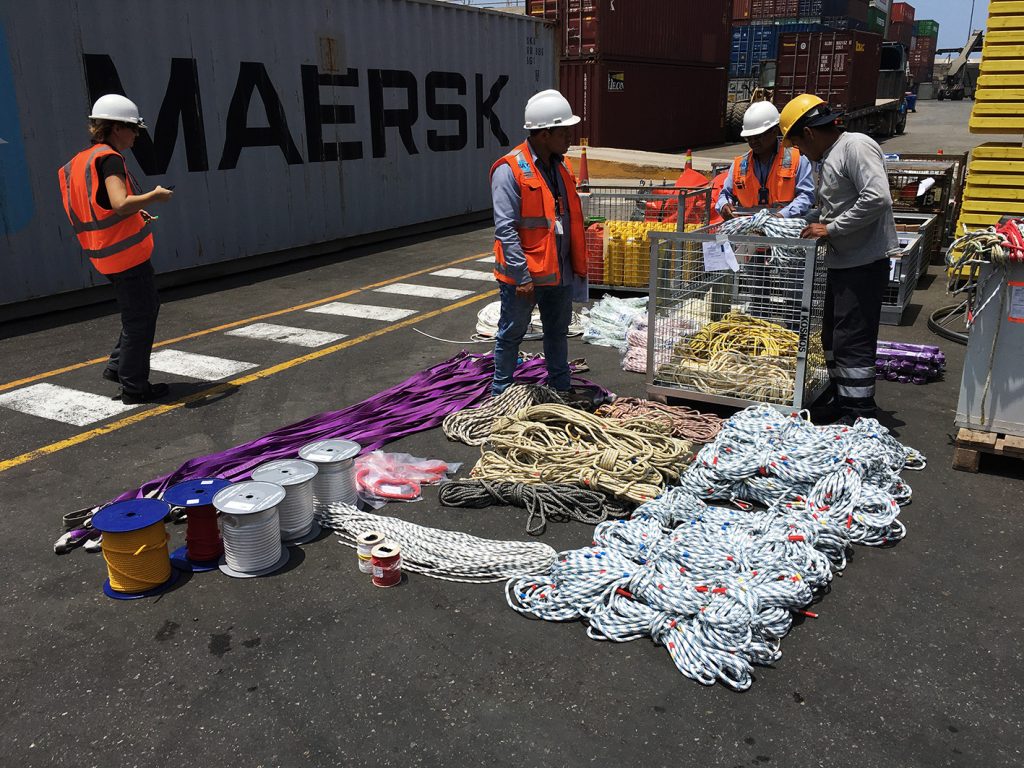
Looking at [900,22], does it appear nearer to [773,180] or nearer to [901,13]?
[901,13]

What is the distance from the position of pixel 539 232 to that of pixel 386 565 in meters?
2.76

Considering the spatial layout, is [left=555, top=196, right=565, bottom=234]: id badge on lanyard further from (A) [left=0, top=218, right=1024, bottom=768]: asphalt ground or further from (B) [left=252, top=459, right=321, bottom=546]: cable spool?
(B) [left=252, top=459, right=321, bottom=546]: cable spool

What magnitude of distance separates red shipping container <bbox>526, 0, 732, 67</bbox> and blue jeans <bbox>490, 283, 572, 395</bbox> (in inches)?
664

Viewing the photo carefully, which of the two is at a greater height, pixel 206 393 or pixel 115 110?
pixel 115 110

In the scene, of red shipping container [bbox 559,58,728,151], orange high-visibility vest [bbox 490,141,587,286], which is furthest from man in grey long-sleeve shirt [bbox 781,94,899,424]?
red shipping container [bbox 559,58,728,151]

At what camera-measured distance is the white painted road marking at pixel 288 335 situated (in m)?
8.34

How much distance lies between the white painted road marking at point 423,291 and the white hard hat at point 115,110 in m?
4.72

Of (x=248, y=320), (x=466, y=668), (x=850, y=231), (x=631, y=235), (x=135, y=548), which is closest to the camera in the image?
(x=466, y=668)

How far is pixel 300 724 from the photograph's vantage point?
123 inches

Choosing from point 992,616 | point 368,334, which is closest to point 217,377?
point 368,334

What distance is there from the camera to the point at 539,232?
19.0 ft

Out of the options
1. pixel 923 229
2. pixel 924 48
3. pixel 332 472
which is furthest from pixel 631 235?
pixel 924 48

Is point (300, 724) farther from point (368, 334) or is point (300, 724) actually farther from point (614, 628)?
point (368, 334)

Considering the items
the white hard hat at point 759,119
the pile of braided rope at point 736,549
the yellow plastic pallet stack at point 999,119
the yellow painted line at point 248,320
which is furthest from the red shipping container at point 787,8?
the pile of braided rope at point 736,549
